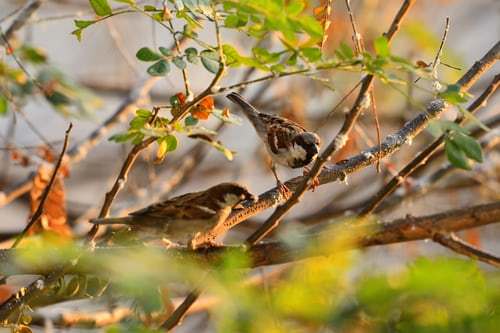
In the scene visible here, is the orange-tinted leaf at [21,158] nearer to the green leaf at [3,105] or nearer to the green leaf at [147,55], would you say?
the green leaf at [3,105]

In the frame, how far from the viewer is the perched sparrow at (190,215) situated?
69.4 inches

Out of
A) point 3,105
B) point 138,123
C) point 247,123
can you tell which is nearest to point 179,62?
point 138,123

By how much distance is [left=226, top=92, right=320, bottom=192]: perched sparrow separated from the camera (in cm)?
259

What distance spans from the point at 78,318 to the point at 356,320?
1.75 m

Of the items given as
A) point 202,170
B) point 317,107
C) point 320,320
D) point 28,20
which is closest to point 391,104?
point 317,107

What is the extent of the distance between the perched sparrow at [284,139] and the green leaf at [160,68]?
84 cm

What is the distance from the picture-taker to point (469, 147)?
4.25 feet

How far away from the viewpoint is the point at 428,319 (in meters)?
0.72

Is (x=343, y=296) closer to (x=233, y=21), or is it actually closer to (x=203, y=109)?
(x=233, y=21)

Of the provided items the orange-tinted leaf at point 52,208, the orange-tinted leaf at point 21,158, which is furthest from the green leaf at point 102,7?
the orange-tinted leaf at point 21,158

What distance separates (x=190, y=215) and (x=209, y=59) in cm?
37

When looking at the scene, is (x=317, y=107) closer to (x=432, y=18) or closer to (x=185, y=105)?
(x=432, y=18)

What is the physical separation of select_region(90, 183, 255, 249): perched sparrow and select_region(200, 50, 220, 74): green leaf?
32cm

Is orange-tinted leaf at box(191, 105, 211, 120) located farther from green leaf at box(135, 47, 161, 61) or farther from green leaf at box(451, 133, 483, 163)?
green leaf at box(451, 133, 483, 163)
